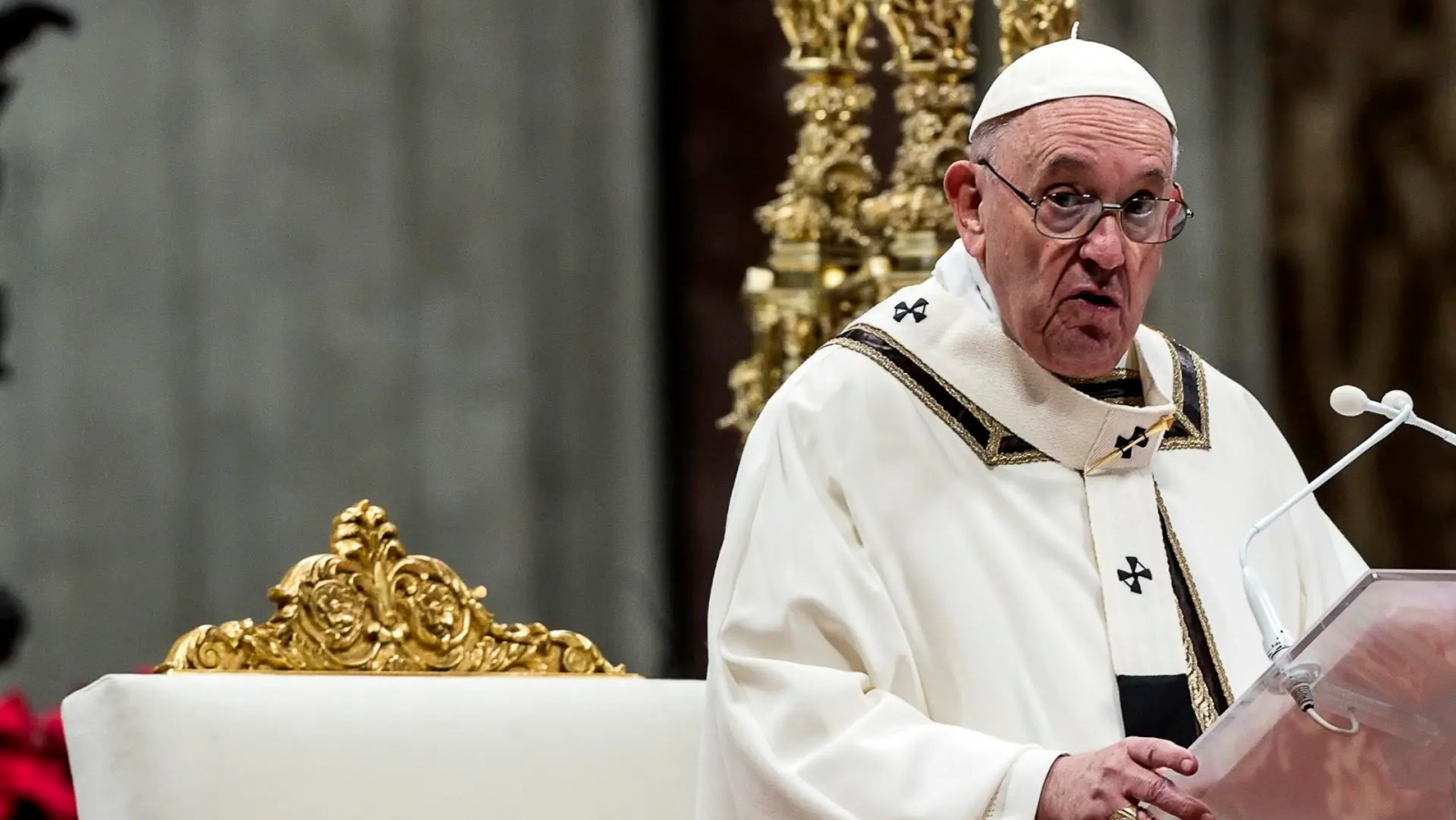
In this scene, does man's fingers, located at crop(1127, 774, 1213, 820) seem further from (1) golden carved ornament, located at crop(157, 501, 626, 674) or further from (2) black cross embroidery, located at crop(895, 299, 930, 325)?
(1) golden carved ornament, located at crop(157, 501, 626, 674)

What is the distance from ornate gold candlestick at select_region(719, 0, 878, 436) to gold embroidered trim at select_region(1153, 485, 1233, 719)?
4.72 feet

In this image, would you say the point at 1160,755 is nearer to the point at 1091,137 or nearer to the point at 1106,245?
the point at 1106,245

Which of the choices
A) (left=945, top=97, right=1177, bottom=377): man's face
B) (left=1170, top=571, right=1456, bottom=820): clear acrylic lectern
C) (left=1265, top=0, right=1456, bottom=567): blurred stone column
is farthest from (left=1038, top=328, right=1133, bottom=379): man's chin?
(left=1265, top=0, right=1456, bottom=567): blurred stone column

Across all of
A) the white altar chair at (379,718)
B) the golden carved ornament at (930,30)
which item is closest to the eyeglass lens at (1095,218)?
the white altar chair at (379,718)

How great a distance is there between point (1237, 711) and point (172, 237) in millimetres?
3918

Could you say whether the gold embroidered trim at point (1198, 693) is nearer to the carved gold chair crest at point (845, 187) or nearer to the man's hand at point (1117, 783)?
the man's hand at point (1117, 783)

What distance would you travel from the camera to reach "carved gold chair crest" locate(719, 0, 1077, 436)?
4988 millimetres

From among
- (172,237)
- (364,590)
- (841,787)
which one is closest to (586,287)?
(172,237)

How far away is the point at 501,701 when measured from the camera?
3.68 metres

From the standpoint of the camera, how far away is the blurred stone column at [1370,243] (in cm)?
589

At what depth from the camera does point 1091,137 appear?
3441mm

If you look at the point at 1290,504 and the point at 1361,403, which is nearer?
the point at 1361,403

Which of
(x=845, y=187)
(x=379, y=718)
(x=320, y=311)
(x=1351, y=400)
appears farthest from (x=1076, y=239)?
(x=320, y=311)

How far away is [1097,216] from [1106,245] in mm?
50
